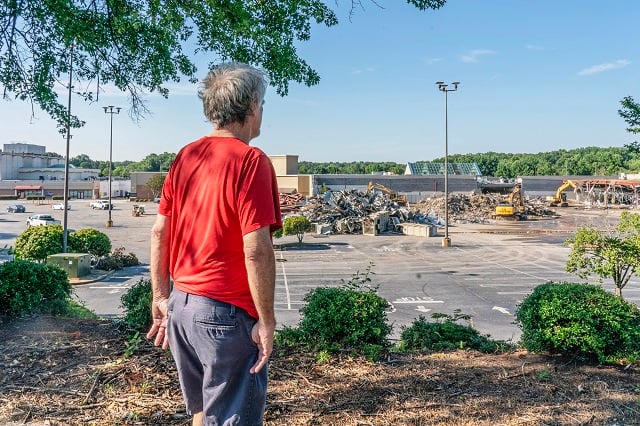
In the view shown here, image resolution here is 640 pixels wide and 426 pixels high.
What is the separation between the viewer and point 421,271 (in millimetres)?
20250

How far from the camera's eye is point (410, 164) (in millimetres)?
91312

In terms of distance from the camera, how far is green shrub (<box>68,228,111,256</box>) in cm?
2064

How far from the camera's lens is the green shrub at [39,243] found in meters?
18.5

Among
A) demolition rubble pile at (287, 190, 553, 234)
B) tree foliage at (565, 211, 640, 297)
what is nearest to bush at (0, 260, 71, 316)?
tree foliage at (565, 211, 640, 297)

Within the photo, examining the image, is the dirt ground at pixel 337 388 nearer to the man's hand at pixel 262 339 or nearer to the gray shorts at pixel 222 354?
the gray shorts at pixel 222 354

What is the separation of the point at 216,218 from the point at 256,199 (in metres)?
0.22

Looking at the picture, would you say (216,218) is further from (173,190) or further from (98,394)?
(98,394)

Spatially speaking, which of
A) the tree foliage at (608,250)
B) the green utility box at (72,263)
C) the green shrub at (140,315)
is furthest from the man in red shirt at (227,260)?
the green utility box at (72,263)

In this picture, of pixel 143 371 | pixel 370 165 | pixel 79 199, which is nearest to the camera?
pixel 143 371

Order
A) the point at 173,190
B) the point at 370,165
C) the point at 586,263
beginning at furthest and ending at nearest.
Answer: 1. the point at 370,165
2. the point at 586,263
3. the point at 173,190

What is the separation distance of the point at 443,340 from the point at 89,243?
62.2 feet

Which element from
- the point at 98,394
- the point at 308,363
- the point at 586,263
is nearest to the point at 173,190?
the point at 98,394

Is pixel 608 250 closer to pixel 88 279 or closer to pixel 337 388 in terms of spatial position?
pixel 337 388

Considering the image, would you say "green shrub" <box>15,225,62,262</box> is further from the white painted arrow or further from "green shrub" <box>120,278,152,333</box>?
the white painted arrow
